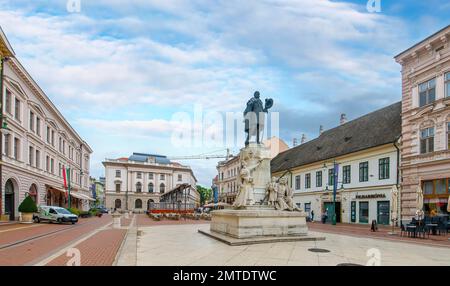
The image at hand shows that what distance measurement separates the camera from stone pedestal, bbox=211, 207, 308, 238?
521 inches

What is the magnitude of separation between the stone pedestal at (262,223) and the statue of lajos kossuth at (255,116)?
420cm

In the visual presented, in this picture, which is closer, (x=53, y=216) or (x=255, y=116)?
(x=255, y=116)

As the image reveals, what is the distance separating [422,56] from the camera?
25625 millimetres

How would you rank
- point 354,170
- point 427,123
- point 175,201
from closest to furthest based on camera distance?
point 427,123 < point 354,170 < point 175,201

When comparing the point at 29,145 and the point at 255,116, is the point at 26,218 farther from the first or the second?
the point at 255,116

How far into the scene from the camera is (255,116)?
17.5 m

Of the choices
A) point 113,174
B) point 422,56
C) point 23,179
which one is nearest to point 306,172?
point 422,56

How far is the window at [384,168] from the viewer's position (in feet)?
99.1

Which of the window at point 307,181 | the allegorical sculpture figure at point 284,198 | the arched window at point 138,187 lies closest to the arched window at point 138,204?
the arched window at point 138,187

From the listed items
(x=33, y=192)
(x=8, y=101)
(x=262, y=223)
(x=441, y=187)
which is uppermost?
(x=8, y=101)

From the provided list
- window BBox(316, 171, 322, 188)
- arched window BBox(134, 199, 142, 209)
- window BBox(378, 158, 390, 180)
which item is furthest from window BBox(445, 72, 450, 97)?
arched window BBox(134, 199, 142, 209)

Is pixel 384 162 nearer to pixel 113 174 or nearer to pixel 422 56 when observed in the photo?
pixel 422 56

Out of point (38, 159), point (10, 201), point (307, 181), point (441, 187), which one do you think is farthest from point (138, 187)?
point (441, 187)

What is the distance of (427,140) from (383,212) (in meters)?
8.00
